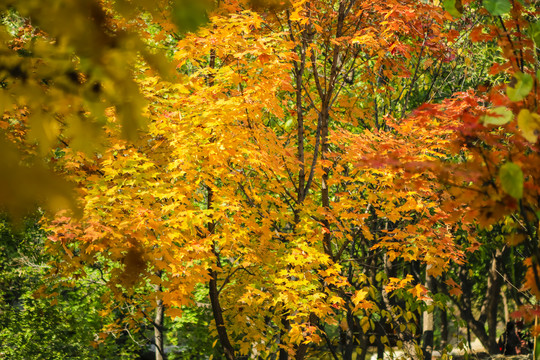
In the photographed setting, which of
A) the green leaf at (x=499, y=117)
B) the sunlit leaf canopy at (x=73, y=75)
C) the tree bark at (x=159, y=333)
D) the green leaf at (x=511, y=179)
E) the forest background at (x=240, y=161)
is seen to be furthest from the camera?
the tree bark at (x=159, y=333)

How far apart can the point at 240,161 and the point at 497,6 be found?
10.4ft

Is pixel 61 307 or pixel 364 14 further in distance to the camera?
pixel 61 307

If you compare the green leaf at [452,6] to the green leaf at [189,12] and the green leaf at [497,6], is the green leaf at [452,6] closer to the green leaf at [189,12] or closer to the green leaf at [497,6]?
the green leaf at [497,6]

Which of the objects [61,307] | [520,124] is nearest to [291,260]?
[520,124]

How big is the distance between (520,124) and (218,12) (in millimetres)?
4364

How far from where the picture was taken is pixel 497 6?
2445 millimetres

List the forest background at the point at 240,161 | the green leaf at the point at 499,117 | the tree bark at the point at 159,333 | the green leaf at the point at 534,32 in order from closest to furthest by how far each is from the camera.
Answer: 1. the forest background at the point at 240,161
2. the green leaf at the point at 499,117
3. the green leaf at the point at 534,32
4. the tree bark at the point at 159,333

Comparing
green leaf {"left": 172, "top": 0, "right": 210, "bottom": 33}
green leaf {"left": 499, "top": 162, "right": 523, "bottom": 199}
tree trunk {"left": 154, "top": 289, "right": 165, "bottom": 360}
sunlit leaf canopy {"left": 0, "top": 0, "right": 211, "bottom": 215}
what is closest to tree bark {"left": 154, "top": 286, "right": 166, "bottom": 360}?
tree trunk {"left": 154, "top": 289, "right": 165, "bottom": 360}

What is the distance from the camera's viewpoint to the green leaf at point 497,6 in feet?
7.93

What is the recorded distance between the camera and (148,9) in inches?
65.5

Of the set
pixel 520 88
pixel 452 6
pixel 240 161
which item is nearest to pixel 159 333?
pixel 240 161

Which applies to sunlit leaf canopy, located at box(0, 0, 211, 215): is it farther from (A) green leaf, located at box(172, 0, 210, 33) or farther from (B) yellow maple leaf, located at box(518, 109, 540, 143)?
(B) yellow maple leaf, located at box(518, 109, 540, 143)

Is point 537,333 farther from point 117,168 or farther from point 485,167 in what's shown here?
point 117,168

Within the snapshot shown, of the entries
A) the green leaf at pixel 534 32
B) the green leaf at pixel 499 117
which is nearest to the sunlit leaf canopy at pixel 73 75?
the green leaf at pixel 499 117
